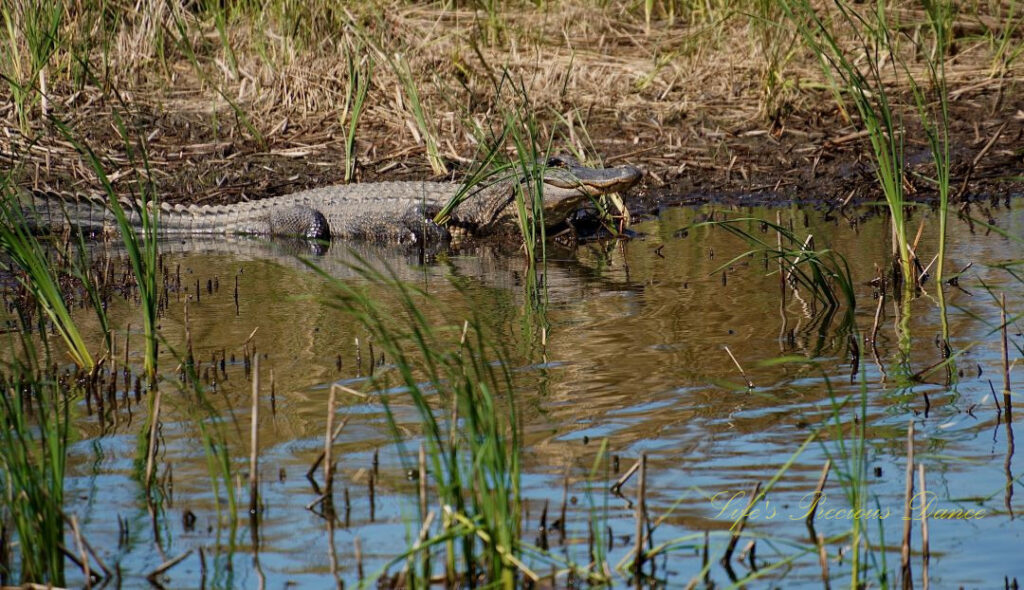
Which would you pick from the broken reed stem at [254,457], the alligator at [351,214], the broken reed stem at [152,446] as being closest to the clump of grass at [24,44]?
the alligator at [351,214]

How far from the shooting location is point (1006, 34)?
1047 cm

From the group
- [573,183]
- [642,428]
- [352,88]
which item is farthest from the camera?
[352,88]

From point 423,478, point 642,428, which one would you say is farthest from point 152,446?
point 642,428

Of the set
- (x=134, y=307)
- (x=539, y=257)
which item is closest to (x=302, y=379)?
(x=134, y=307)

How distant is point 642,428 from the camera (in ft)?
13.0

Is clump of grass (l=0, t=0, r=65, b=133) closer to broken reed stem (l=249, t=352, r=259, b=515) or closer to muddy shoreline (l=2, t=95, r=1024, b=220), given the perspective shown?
muddy shoreline (l=2, t=95, r=1024, b=220)

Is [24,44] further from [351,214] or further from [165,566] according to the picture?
[165,566]

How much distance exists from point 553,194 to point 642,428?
501 centimetres

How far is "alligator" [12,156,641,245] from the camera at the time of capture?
9.03m

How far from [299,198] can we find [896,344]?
5514mm

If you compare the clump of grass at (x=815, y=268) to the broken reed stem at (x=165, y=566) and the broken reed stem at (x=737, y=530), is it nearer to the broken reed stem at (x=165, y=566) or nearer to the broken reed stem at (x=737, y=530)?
the broken reed stem at (x=737, y=530)

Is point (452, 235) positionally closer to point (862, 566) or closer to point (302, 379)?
point (302, 379)

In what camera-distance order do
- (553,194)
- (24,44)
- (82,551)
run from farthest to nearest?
(24,44) < (553,194) < (82,551)

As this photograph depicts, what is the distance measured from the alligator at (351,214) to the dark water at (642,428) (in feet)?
7.69
